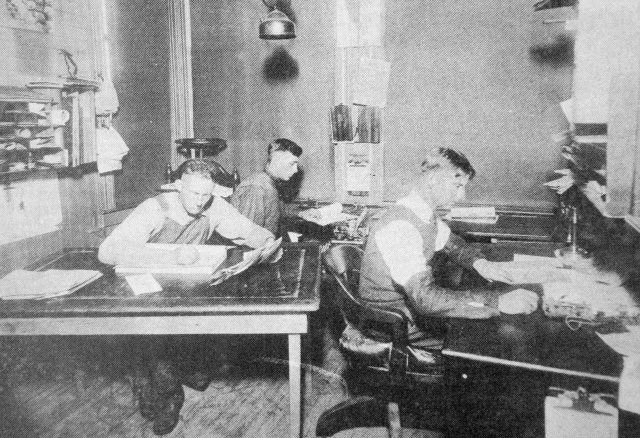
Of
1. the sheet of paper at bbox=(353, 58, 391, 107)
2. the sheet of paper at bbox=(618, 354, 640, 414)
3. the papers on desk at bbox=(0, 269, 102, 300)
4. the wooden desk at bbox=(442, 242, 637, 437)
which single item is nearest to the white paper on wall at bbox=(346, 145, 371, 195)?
the sheet of paper at bbox=(353, 58, 391, 107)

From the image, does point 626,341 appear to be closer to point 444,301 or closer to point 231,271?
point 444,301

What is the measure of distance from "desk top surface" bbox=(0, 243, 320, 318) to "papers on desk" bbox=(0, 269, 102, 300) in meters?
0.04

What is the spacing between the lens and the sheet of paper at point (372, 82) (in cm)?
438

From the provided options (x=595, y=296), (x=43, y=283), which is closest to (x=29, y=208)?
(x=43, y=283)

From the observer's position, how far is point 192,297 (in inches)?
84.0

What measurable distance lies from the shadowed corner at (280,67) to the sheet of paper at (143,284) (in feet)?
9.10

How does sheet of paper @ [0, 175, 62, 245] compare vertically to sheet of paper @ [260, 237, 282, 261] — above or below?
above

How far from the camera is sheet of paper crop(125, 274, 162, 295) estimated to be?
87.3 inches

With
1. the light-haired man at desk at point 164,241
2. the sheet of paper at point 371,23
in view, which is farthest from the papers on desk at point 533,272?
the sheet of paper at point 371,23

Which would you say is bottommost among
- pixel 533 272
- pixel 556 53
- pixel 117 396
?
pixel 117 396

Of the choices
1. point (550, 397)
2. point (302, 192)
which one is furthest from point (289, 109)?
point (550, 397)

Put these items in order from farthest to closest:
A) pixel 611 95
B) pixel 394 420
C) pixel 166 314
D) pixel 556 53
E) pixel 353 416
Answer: pixel 556 53, pixel 353 416, pixel 394 420, pixel 166 314, pixel 611 95

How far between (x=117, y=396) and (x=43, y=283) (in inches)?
45.6

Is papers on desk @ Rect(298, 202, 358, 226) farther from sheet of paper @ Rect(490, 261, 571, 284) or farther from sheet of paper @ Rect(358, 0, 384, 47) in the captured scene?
sheet of paper @ Rect(490, 261, 571, 284)
